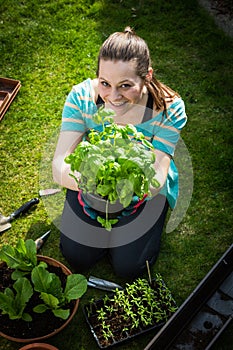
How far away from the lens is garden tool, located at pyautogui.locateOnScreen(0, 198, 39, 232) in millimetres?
3109

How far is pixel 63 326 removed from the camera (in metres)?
2.61

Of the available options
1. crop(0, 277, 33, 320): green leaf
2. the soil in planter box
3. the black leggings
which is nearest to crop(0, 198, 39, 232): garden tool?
the black leggings

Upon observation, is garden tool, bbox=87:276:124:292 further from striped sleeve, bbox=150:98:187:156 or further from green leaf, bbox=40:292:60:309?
striped sleeve, bbox=150:98:187:156

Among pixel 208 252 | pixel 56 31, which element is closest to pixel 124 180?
pixel 208 252

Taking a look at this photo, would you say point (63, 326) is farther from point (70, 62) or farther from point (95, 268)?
point (70, 62)

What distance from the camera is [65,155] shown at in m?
2.70

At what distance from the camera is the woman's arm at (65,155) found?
2674mm

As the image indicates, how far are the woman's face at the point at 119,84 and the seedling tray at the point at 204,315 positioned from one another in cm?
99

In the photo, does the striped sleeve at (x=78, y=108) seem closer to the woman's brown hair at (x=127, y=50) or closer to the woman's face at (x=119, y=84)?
the woman's face at (x=119, y=84)

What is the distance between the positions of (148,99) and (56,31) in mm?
1825

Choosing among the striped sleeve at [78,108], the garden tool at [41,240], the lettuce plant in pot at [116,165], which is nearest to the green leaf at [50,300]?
the garden tool at [41,240]

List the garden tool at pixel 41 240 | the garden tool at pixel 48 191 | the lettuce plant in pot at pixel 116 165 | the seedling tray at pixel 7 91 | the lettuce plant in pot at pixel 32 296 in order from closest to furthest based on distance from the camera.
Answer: the lettuce plant in pot at pixel 116 165
the lettuce plant in pot at pixel 32 296
the garden tool at pixel 41 240
the garden tool at pixel 48 191
the seedling tray at pixel 7 91

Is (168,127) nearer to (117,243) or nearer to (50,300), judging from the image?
(117,243)

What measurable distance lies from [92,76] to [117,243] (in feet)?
4.95
